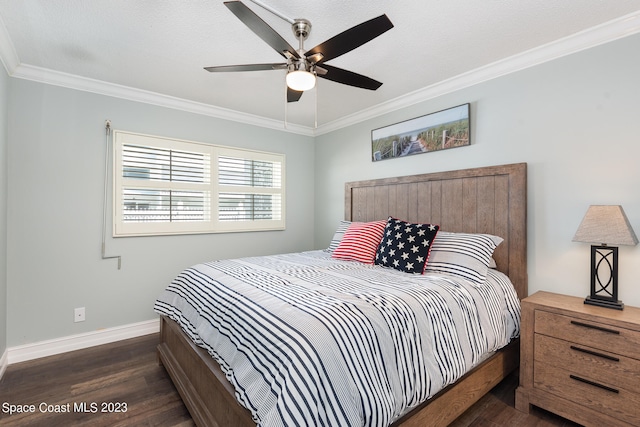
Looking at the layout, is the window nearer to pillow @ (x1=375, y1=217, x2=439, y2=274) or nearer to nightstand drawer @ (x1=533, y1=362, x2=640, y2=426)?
pillow @ (x1=375, y1=217, x2=439, y2=274)

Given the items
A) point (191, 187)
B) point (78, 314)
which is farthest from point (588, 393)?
point (78, 314)

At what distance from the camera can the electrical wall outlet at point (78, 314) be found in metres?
2.83

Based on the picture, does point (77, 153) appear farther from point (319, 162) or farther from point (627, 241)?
point (627, 241)

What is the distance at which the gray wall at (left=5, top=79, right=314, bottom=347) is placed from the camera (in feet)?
8.53

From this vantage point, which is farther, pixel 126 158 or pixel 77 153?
pixel 126 158

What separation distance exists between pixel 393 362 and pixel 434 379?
0.31 m

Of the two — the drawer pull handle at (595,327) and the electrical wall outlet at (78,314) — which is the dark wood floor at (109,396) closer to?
the electrical wall outlet at (78,314)

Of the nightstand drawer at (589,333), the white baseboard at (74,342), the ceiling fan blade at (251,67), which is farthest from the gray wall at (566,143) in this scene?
the white baseboard at (74,342)

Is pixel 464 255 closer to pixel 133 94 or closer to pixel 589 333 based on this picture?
pixel 589 333

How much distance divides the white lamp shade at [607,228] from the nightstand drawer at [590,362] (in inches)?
25.0

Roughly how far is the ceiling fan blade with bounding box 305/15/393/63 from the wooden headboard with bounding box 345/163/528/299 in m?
1.65

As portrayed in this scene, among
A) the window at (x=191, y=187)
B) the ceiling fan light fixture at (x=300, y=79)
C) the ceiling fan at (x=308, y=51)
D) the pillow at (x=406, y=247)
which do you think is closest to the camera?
the ceiling fan at (x=308, y=51)

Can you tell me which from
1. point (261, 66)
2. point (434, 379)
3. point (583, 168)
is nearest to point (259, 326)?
point (434, 379)

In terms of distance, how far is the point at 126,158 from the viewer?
307cm
